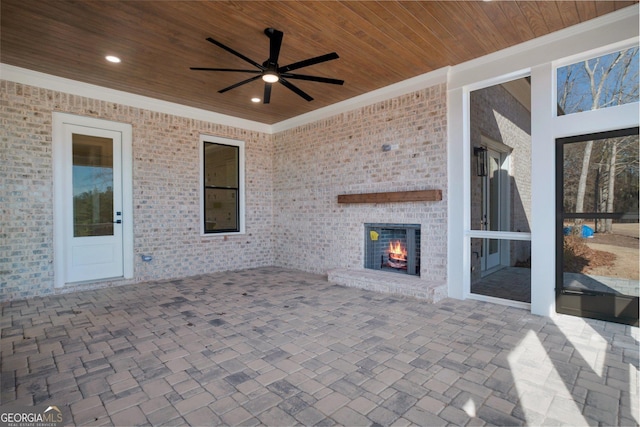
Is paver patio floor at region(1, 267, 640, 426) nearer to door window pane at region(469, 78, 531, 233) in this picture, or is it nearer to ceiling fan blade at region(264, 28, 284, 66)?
door window pane at region(469, 78, 531, 233)

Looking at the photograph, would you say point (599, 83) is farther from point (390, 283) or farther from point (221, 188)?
point (221, 188)

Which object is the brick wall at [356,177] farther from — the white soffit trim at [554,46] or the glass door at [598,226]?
the glass door at [598,226]

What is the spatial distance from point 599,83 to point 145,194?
671 cm

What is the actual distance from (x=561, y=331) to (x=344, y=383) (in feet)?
8.21

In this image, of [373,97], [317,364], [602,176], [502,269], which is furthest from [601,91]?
[317,364]

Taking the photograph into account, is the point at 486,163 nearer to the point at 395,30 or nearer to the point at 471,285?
the point at 471,285

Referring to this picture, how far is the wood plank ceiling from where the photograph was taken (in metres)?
3.18

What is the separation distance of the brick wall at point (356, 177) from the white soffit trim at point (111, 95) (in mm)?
1358

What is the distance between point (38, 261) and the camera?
469 centimetres

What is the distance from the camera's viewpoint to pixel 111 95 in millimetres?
5320

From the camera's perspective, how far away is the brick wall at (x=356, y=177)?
4.72m

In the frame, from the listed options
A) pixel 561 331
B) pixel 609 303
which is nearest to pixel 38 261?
pixel 561 331

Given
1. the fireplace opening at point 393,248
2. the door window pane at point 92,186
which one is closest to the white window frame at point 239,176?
the door window pane at point 92,186

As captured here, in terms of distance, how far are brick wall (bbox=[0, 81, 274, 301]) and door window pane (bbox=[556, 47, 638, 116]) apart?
18.3 ft
